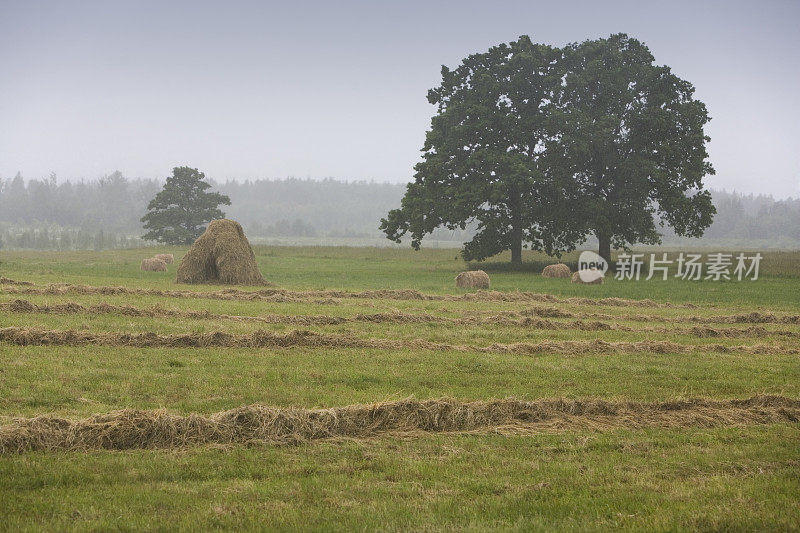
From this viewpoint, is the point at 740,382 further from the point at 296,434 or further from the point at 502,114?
the point at 502,114

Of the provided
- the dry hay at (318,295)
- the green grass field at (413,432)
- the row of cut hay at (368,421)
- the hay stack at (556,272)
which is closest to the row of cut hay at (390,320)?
the green grass field at (413,432)

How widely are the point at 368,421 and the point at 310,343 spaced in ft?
21.4

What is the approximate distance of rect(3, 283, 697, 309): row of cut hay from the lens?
81.0 ft

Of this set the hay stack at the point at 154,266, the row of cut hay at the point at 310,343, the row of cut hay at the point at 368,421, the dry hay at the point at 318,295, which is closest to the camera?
the row of cut hay at the point at 368,421

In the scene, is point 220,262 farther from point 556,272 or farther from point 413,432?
point 413,432

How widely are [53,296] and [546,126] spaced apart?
3652 centimetres

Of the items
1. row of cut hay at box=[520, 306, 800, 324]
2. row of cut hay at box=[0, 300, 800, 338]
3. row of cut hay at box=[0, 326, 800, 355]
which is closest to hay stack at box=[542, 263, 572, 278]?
row of cut hay at box=[520, 306, 800, 324]

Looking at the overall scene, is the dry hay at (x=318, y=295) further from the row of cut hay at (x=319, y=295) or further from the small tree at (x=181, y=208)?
the small tree at (x=181, y=208)

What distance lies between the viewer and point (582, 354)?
51.2 feet

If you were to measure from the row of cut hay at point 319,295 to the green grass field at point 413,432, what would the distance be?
1720 mm

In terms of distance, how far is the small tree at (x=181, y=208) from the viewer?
94562 mm

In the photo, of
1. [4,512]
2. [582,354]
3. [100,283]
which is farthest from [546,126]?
[4,512]

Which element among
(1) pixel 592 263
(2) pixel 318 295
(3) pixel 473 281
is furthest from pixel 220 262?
(1) pixel 592 263

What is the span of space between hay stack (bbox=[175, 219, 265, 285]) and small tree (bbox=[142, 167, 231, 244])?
63304 millimetres
